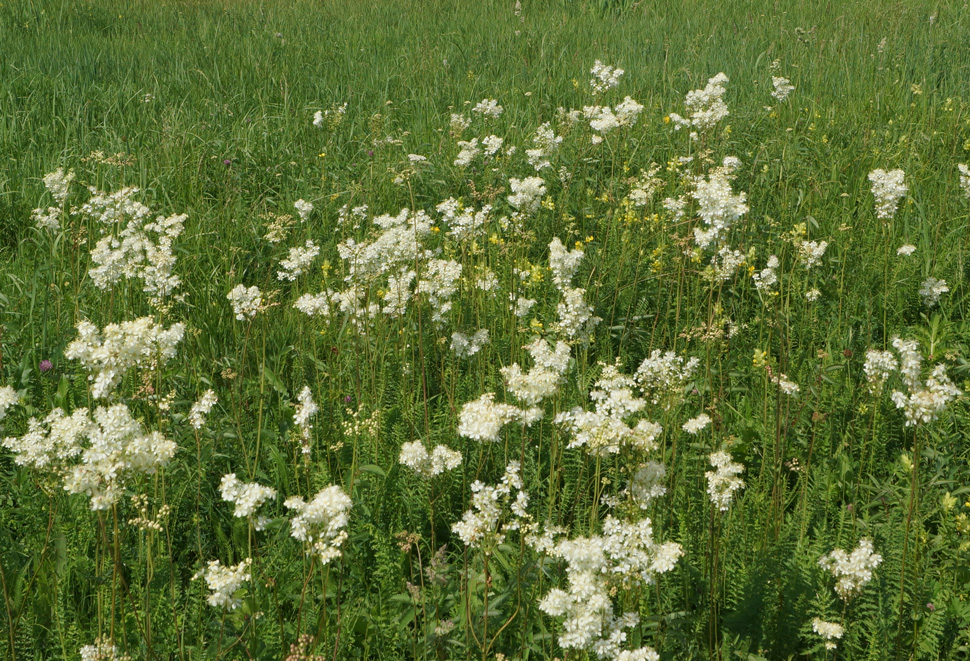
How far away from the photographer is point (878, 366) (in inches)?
98.6

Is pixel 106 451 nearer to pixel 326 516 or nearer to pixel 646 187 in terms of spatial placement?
pixel 326 516

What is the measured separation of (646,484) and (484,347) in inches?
59.1

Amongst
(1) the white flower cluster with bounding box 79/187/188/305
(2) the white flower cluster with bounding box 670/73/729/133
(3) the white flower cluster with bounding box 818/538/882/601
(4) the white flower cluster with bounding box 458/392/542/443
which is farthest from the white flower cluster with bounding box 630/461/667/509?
(2) the white flower cluster with bounding box 670/73/729/133

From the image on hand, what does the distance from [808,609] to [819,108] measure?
4412 mm

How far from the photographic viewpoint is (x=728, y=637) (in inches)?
83.5

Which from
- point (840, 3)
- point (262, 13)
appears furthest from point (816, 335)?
point (262, 13)

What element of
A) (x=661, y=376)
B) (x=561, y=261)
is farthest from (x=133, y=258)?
(x=661, y=376)

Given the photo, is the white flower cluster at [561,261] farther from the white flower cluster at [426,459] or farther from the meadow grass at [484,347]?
the white flower cluster at [426,459]

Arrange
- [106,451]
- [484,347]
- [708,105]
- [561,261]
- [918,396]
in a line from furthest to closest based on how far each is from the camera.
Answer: [708,105]
[484,347]
[561,261]
[918,396]
[106,451]

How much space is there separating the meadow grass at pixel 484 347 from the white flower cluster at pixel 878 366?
0.24m

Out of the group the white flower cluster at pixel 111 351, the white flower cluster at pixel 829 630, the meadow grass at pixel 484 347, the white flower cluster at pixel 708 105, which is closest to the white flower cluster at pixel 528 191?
the meadow grass at pixel 484 347

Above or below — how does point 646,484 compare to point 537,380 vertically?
below

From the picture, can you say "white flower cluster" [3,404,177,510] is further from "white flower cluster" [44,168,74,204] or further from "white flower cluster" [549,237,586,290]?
"white flower cluster" [44,168,74,204]

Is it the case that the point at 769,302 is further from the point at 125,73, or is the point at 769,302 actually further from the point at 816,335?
the point at 125,73
